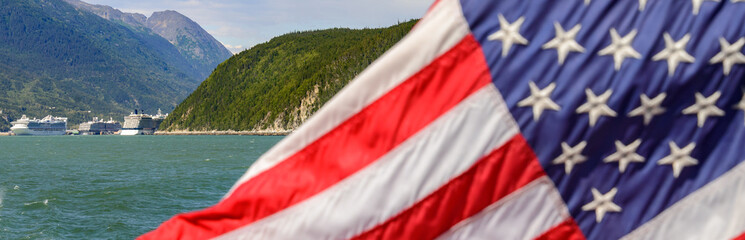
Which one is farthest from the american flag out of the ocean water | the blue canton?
the ocean water

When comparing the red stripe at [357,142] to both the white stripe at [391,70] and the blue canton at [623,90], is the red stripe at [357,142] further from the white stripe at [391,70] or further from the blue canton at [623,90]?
the blue canton at [623,90]

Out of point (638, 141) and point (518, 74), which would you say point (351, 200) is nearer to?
point (518, 74)

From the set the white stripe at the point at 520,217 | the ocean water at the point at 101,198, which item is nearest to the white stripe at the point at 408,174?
the white stripe at the point at 520,217

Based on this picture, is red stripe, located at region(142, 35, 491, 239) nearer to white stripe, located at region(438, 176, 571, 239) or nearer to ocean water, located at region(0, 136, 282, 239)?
white stripe, located at region(438, 176, 571, 239)

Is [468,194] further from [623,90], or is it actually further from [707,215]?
[707,215]

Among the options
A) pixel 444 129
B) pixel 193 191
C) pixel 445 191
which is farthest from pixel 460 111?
pixel 193 191
